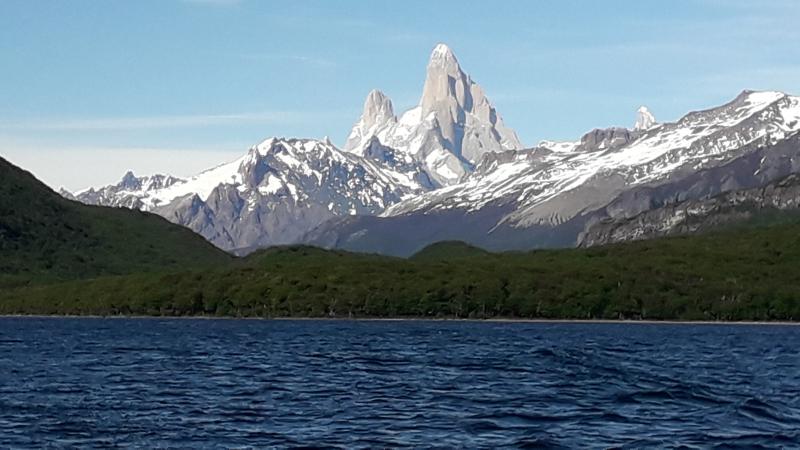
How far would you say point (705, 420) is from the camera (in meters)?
78.1

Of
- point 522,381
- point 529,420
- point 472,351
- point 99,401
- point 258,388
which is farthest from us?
point 472,351

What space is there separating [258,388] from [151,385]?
9.61m

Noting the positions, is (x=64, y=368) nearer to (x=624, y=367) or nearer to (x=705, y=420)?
(x=624, y=367)

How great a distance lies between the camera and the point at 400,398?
294 feet

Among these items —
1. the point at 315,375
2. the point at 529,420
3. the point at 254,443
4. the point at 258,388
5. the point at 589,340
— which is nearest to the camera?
the point at 254,443

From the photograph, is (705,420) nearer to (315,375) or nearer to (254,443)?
(254,443)

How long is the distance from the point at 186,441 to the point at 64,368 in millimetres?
55992

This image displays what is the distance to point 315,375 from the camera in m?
113

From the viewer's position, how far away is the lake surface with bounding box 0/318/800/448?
70188mm

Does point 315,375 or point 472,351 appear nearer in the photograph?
point 315,375

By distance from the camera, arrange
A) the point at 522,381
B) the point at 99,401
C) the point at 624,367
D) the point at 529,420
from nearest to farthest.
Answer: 1. the point at 529,420
2. the point at 99,401
3. the point at 522,381
4. the point at 624,367

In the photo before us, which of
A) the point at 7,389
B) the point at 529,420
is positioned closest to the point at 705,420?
the point at 529,420

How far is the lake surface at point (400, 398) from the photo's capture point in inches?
2763

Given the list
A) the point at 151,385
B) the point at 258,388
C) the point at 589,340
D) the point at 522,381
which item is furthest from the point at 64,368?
the point at 589,340
